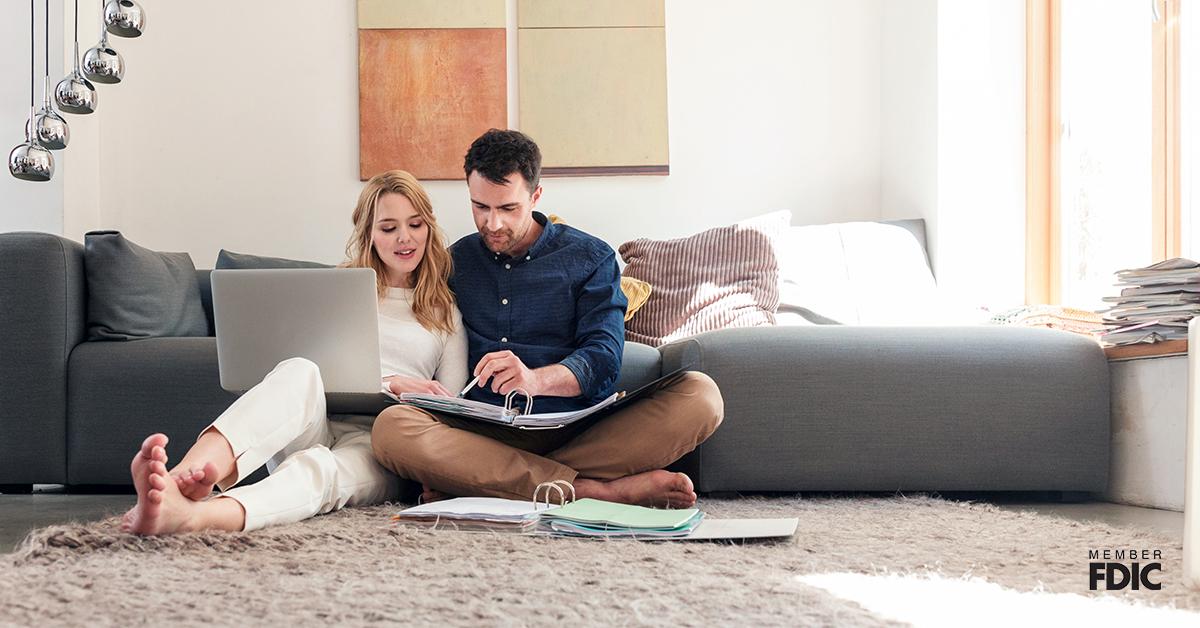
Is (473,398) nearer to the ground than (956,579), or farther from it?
farther from it

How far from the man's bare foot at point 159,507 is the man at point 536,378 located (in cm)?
55

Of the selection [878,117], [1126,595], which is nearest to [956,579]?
[1126,595]

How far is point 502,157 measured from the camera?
251 cm

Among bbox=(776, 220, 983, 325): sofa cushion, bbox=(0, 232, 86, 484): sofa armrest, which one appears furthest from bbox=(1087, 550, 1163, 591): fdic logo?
bbox=(0, 232, 86, 484): sofa armrest

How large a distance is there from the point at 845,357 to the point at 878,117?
178 cm

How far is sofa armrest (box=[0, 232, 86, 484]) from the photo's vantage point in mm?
2959

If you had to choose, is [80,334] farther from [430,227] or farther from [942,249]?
[942,249]

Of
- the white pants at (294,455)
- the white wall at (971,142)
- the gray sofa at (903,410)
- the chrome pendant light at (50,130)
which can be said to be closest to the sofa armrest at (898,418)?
the gray sofa at (903,410)

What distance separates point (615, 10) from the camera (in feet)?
13.9

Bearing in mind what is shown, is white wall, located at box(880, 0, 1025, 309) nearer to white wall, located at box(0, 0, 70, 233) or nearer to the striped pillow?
the striped pillow

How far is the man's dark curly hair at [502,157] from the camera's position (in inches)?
98.8

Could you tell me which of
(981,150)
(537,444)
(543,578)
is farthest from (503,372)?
(981,150)

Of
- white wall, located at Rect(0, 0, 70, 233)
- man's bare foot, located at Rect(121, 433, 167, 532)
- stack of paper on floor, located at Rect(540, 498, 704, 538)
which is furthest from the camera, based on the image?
white wall, located at Rect(0, 0, 70, 233)

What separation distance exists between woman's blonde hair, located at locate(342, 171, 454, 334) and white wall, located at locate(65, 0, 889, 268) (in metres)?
1.49
